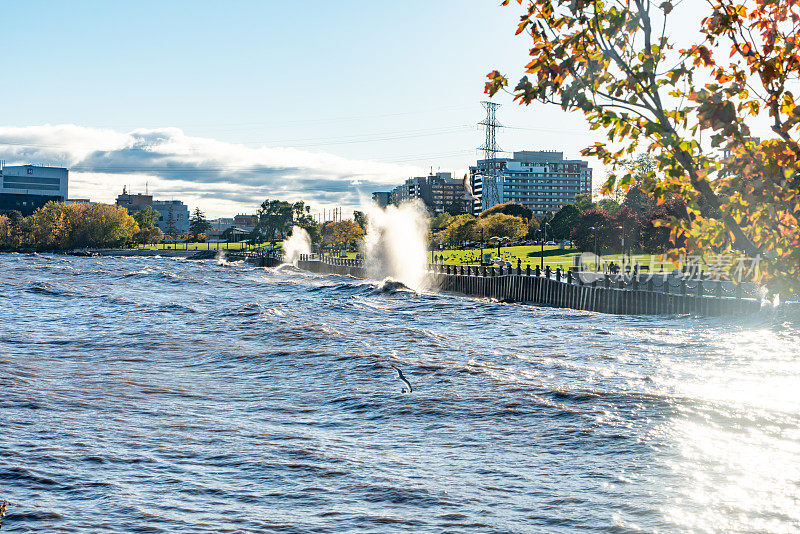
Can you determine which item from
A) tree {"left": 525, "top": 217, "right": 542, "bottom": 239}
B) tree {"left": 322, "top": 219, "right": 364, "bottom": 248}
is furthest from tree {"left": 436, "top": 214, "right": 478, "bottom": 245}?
tree {"left": 322, "top": 219, "right": 364, "bottom": 248}

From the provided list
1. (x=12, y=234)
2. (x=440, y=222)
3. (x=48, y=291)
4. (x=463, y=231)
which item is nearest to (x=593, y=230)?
(x=463, y=231)

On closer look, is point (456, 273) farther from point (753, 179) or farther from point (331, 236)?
point (331, 236)

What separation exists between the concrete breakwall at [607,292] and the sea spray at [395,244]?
66.7ft

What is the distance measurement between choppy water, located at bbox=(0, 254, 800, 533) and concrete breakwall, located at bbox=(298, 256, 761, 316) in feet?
12.2

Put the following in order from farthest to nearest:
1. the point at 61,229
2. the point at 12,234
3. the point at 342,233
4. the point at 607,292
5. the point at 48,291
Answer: the point at 61,229 → the point at 12,234 → the point at 342,233 → the point at 48,291 → the point at 607,292

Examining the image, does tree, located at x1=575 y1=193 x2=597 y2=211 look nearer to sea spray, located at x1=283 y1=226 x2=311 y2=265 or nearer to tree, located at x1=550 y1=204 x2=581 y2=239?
tree, located at x1=550 y1=204 x2=581 y2=239

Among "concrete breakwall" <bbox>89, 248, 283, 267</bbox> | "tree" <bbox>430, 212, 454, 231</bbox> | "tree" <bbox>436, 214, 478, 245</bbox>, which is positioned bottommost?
"concrete breakwall" <bbox>89, 248, 283, 267</bbox>

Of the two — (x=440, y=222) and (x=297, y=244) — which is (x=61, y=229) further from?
(x=440, y=222)

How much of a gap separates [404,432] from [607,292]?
2856 cm

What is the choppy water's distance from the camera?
421 inches

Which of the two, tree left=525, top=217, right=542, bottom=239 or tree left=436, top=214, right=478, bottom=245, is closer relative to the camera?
tree left=436, top=214, right=478, bottom=245

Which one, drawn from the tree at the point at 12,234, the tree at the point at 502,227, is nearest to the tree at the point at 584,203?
the tree at the point at 502,227

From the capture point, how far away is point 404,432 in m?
15.3

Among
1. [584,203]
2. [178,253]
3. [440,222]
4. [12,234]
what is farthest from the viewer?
[178,253]
